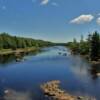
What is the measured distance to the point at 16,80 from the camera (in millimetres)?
70062

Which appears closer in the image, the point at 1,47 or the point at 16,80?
the point at 16,80

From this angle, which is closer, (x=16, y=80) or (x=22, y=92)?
(x=22, y=92)

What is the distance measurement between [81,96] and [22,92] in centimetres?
1239

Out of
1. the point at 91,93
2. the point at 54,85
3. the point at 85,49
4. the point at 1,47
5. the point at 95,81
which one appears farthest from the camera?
the point at 1,47

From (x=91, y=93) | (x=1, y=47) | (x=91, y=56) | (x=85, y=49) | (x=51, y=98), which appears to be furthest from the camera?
(x=1, y=47)

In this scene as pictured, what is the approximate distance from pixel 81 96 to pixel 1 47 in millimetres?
143561

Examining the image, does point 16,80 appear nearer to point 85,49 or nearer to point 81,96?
point 81,96

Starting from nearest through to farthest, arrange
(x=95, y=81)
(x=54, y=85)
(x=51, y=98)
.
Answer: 1. (x=51, y=98)
2. (x=54, y=85)
3. (x=95, y=81)

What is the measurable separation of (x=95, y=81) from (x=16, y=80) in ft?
66.9

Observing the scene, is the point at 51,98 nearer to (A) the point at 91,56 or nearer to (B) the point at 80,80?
(B) the point at 80,80

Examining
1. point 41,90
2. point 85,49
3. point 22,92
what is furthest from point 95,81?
point 85,49

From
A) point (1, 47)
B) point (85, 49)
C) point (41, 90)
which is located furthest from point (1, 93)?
point (1, 47)

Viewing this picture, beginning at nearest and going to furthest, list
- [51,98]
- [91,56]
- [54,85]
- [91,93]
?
[51,98]
[91,93]
[54,85]
[91,56]

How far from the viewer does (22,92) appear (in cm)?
5538
